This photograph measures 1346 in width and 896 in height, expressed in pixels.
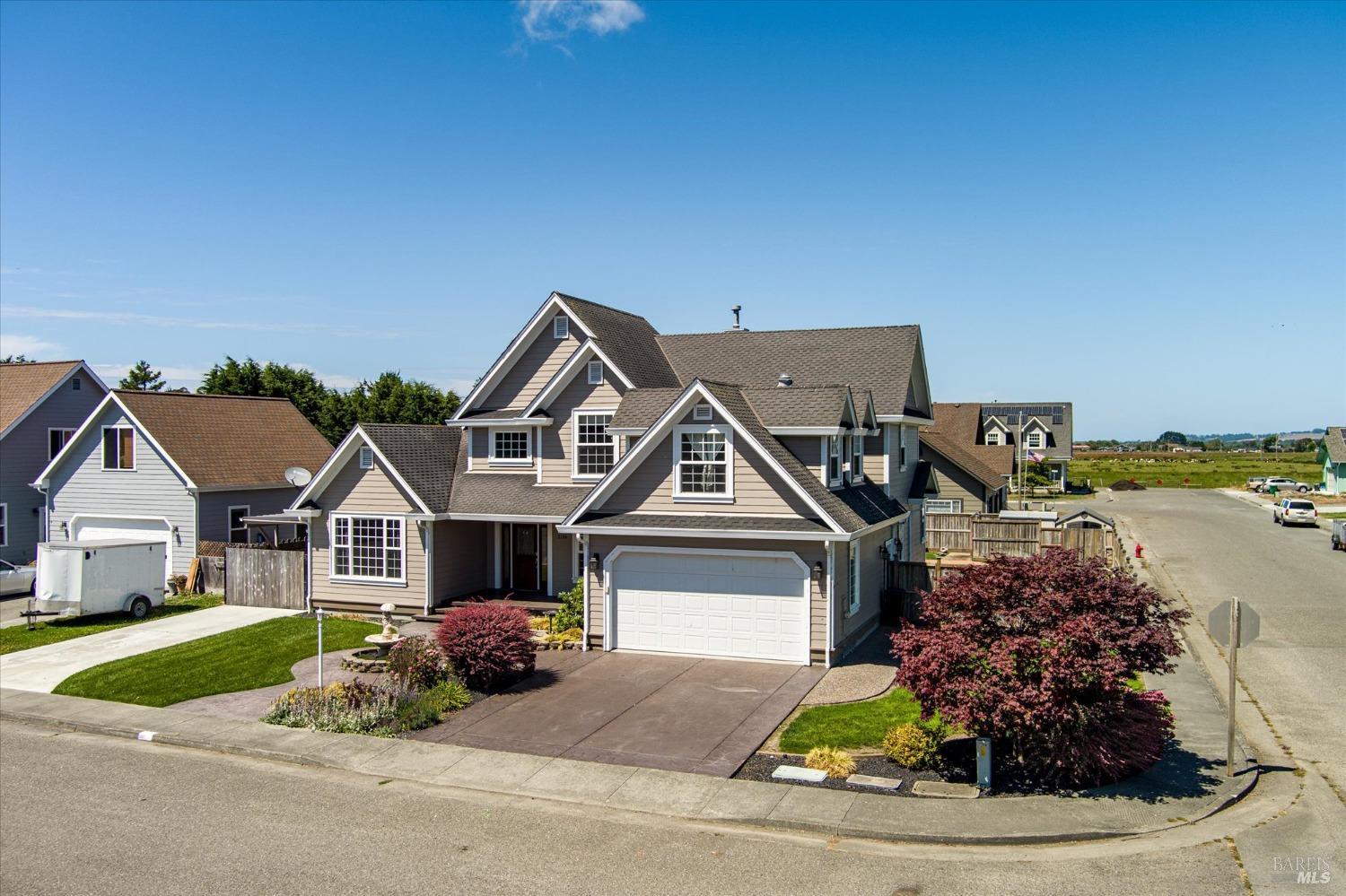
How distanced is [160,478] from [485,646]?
18.6m

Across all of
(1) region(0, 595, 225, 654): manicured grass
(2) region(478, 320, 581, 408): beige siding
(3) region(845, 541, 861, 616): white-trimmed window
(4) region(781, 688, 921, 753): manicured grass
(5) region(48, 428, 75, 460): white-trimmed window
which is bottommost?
(4) region(781, 688, 921, 753): manicured grass

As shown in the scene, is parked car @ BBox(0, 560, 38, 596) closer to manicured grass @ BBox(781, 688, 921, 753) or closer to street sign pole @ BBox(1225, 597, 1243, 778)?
manicured grass @ BBox(781, 688, 921, 753)

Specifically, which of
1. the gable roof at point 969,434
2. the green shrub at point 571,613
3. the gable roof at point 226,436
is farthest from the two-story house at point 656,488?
the gable roof at point 969,434

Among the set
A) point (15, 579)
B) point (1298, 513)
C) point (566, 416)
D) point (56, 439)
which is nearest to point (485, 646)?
point (566, 416)

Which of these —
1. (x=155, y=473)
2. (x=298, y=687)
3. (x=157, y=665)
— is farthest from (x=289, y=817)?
(x=155, y=473)

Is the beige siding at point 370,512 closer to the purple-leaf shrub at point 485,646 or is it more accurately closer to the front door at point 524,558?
the front door at point 524,558

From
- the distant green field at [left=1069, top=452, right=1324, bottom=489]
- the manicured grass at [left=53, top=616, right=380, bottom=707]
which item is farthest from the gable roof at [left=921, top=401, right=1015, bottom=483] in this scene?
the distant green field at [left=1069, top=452, right=1324, bottom=489]

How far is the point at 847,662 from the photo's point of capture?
806 inches

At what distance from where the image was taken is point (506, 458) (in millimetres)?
26844

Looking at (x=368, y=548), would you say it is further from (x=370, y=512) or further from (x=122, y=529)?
(x=122, y=529)

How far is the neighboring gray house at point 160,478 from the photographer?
3116 cm

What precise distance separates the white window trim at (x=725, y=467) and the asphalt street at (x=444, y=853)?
903 cm

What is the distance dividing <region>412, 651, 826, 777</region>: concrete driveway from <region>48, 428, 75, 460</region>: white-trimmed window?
86.7 feet

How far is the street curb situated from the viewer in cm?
1170
